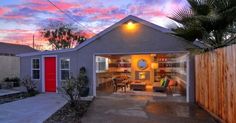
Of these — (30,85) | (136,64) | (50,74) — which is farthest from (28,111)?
(136,64)

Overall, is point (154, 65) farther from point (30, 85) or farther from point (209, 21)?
point (209, 21)

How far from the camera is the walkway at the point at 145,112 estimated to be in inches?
308

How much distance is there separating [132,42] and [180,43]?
2593 mm

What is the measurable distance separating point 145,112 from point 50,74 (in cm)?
825

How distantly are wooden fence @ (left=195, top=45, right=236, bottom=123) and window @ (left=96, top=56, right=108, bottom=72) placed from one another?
666 centimetres

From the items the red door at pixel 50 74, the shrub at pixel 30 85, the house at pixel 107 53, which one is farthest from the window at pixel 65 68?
the shrub at pixel 30 85

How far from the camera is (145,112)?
895 cm

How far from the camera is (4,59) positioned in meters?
20.5

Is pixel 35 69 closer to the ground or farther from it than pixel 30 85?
farther from it

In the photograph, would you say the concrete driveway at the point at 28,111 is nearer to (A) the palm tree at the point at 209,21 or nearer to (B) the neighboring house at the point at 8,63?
(A) the palm tree at the point at 209,21

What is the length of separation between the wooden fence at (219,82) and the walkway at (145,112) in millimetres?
629

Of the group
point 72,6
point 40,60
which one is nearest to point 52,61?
point 40,60

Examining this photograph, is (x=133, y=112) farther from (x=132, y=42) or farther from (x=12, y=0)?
(x=12, y=0)

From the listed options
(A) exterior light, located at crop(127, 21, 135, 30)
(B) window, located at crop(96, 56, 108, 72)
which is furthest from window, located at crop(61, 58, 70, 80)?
(A) exterior light, located at crop(127, 21, 135, 30)
